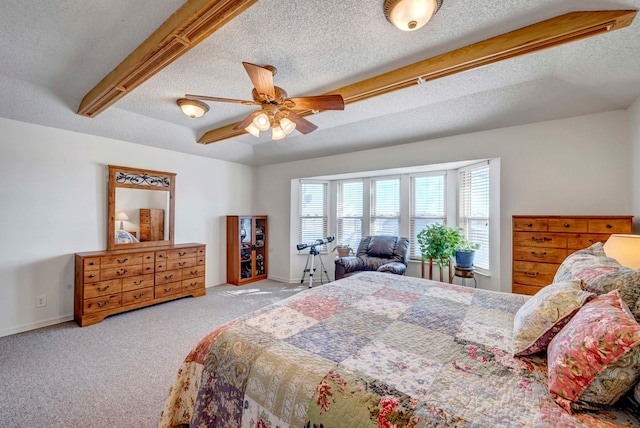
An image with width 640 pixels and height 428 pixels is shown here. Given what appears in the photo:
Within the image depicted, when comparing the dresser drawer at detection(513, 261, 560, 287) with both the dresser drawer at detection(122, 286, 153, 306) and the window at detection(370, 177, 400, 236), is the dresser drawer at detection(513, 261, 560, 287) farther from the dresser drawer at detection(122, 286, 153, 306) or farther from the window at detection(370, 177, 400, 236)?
the dresser drawer at detection(122, 286, 153, 306)

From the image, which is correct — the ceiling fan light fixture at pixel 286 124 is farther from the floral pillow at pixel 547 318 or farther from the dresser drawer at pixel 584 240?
the dresser drawer at pixel 584 240

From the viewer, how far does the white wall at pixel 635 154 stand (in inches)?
97.3

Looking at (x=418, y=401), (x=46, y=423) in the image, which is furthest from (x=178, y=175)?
(x=418, y=401)

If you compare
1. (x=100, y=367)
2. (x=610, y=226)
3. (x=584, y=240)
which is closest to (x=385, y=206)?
(x=584, y=240)

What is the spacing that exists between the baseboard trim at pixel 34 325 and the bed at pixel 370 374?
3.05 metres

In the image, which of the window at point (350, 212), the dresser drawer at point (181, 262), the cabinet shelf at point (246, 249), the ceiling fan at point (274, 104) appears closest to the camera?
the ceiling fan at point (274, 104)

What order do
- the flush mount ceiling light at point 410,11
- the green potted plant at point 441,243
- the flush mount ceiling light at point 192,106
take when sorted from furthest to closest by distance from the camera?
the green potted plant at point 441,243 < the flush mount ceiling light at point 192,106 < the flush mount ceiling light at point 410,11

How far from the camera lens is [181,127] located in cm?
404

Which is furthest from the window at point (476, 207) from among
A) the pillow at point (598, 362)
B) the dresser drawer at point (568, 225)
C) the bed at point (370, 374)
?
the pillow at point (598, 362)

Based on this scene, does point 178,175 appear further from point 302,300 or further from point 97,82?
point 302,300

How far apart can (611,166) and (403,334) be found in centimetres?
302

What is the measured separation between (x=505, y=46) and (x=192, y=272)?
4633mm

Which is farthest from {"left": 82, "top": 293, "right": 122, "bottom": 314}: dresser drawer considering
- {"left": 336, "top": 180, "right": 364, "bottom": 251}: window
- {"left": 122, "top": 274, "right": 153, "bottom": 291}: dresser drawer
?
{"left": 336, "top": 180, "right": 364, "bottom": 251}: window

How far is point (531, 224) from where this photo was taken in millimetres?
2807
